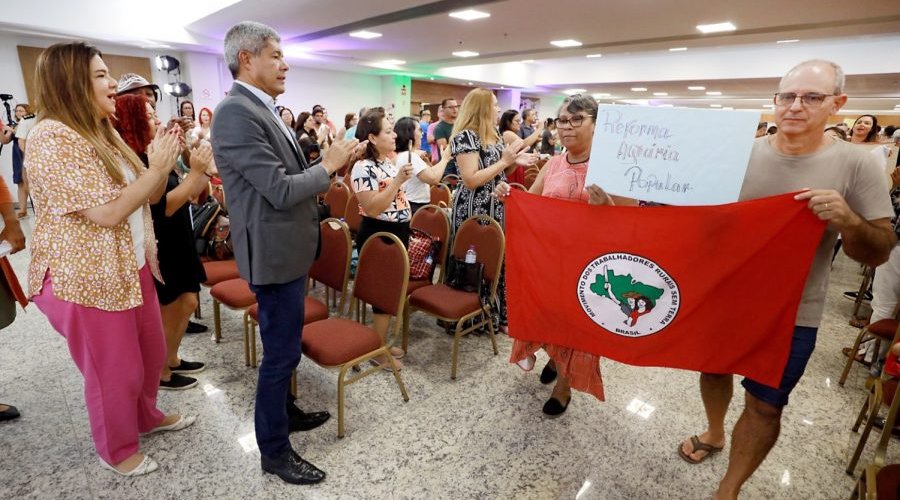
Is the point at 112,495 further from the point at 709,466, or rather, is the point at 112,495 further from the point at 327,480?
the point at 709,466

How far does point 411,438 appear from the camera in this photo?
211 centimetres

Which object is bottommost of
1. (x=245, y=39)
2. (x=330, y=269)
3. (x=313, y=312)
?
(x=313, y=312)

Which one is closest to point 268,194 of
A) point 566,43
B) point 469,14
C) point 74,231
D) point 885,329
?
point 74,231

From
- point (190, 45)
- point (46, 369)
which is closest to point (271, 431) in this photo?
point (46, 369)

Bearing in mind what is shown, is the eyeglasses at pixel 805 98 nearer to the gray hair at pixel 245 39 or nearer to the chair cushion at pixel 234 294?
the gray hair at pixel 245 39

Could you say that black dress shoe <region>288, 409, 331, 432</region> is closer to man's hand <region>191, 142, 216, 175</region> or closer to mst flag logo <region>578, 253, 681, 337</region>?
man's hand <region>191, 142, 216, 175</region>

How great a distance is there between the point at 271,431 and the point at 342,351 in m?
0.44

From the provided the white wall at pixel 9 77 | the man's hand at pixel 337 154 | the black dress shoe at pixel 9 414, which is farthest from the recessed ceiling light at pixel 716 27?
the white wall at pixel 9 77

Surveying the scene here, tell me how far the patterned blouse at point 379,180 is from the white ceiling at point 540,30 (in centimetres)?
432

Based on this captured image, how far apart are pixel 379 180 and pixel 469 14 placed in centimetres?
512

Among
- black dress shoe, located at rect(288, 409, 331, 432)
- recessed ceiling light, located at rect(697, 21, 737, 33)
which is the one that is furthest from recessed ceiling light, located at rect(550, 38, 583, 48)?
black dress shoe, located at rect(288, 409, 331, 432)

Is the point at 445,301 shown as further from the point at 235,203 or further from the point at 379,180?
the point at 235,203

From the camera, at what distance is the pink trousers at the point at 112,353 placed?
1563 mm

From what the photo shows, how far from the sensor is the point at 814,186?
1.38 metres
